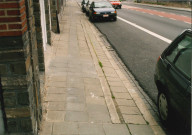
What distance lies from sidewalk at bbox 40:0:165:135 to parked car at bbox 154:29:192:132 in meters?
0.49

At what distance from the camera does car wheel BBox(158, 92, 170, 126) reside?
167 inches

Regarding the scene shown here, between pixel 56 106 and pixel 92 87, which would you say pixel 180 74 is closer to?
pixel 56 106

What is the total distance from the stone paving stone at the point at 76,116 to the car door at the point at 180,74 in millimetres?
1526

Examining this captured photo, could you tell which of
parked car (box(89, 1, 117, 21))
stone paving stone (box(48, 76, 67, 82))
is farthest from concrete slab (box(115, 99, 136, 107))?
parked car (box(89, 1, 117, 21))

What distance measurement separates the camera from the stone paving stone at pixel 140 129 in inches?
162

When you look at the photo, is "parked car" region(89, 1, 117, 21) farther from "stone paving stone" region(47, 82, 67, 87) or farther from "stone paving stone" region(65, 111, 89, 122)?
"stone paving stone" region(65, 111, 89, 122)

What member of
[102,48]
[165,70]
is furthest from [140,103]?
[102,48]

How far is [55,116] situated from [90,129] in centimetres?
71

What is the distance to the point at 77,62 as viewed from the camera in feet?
25.5

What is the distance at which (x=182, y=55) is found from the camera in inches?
164

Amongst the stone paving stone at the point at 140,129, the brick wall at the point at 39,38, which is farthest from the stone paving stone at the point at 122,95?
the brick wall at the point at 39,38

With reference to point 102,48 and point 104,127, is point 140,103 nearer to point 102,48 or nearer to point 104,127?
point 104,127

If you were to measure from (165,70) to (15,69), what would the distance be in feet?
8.94

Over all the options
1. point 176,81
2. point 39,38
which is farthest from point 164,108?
point 39,38
